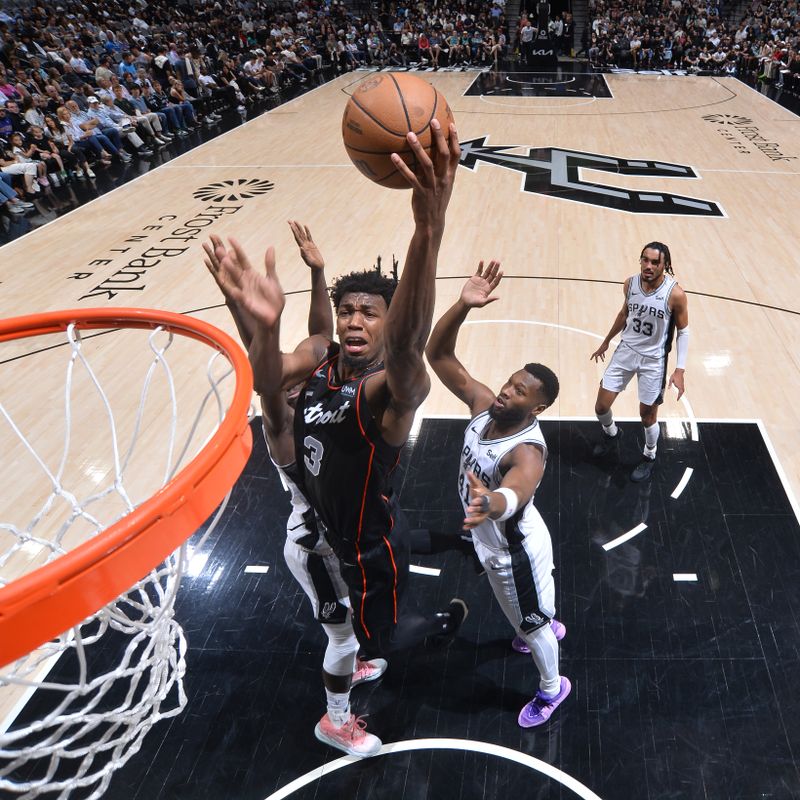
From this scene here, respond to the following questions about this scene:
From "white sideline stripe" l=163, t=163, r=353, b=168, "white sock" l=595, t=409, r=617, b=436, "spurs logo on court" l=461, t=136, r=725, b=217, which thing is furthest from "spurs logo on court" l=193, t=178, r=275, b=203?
"white sock" l=595, t=409, r=617, b=436

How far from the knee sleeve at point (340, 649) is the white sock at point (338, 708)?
0.37ft

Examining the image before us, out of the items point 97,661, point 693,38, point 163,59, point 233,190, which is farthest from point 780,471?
point 693,38

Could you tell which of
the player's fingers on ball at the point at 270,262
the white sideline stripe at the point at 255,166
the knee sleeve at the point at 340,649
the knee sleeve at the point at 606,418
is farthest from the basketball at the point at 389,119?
the white sideline stripe at the point at 255,166

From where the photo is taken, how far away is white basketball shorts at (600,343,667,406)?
4219 millimetres

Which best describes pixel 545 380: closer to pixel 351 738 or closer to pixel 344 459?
pixel 344 459

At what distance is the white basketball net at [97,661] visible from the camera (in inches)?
79.9

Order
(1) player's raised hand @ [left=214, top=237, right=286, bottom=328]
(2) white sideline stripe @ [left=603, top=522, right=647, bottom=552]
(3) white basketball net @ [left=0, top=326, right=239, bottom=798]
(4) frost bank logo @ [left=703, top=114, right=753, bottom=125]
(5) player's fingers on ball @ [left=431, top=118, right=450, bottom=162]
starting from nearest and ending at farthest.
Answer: (5) player's fingers on ball @ [left=431, top=118, right=450, bottom=162], (1) player's raised hand @ [left=214, top=237, right=286, bottom=328], (3) white basketball net @ [left=0, top=326, right=239, bottom=798], (2) white sideline stripe @ [left=603, top=522, right=647, bottom=552], (4) frost bank logo @ [left=703, top=114, right=753, bottom=125]

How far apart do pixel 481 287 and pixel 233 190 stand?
28.9ft

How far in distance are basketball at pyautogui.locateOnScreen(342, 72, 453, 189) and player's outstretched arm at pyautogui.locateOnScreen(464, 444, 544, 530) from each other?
108 cm

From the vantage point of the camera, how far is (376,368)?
2.21 metres

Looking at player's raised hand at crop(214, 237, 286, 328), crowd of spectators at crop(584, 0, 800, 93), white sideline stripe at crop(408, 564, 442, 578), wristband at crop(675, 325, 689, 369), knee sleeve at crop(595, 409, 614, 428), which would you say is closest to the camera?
player's raised hand at crop(214, 237, 286, 328)

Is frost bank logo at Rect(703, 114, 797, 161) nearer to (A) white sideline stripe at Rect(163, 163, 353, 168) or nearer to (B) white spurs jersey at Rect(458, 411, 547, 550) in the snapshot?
(A) white sideline stripe at Rect(163, 163, 353, 168)

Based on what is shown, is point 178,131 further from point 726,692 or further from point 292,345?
point 726,692

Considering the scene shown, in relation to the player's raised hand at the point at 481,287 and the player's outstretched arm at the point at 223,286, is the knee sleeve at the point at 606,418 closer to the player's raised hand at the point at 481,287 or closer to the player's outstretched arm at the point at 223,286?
the player's raised hand at the point at 481,287
